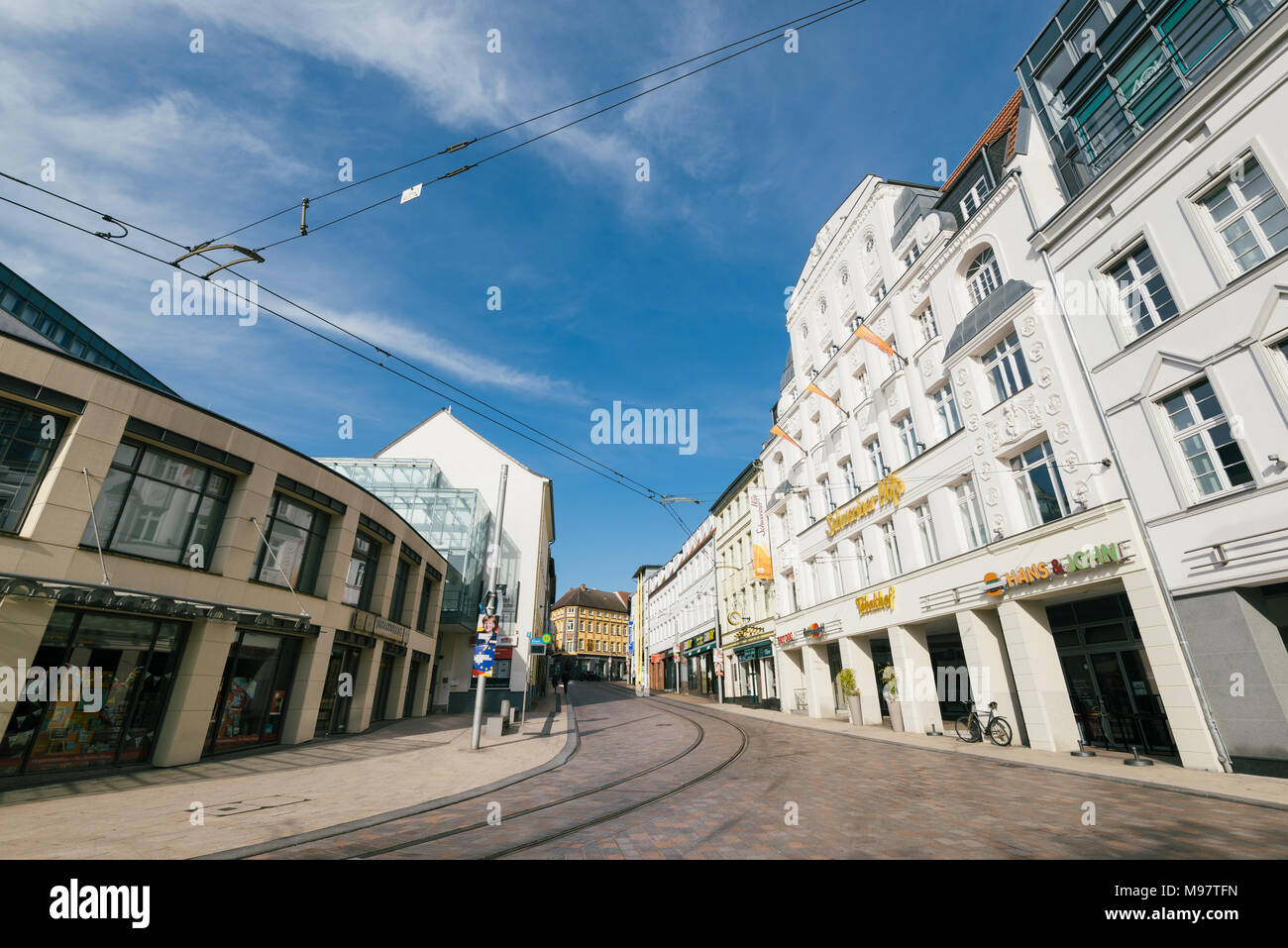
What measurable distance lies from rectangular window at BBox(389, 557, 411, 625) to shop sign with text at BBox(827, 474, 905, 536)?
18306 millimetres

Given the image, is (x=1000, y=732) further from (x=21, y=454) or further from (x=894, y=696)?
(x=21, y=454)

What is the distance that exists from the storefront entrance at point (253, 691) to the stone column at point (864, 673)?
19.2 meters

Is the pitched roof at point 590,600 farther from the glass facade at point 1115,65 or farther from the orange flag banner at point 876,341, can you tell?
the glass facade at point 1115,65

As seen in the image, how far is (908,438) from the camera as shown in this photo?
64.4ft

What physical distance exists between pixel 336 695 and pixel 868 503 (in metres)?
19.9

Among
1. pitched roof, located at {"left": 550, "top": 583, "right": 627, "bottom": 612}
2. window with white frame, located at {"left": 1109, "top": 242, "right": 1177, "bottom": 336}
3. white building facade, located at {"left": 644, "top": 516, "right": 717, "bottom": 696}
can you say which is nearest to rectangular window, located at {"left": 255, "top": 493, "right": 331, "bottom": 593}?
window with white frame, located at {"left": 1109, "top": 242, "right": 1177, "bottom": 336}

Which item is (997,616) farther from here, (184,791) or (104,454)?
(104,454)

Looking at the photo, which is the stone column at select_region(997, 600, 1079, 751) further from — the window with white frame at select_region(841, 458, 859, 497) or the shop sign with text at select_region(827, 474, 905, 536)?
the window with white frame at select_region(841, 458, 859, 497)

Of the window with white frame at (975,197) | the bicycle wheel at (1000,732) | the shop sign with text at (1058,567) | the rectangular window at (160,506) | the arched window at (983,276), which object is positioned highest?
the window with white frame at (975,197)

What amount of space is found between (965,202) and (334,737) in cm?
2652

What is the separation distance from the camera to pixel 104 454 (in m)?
9.90

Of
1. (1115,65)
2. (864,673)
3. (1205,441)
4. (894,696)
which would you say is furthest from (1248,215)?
(864,673)

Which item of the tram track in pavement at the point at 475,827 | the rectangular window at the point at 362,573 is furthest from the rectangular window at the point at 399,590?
the tram track in pavement at the point at 475,827

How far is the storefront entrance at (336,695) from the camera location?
628 inches
